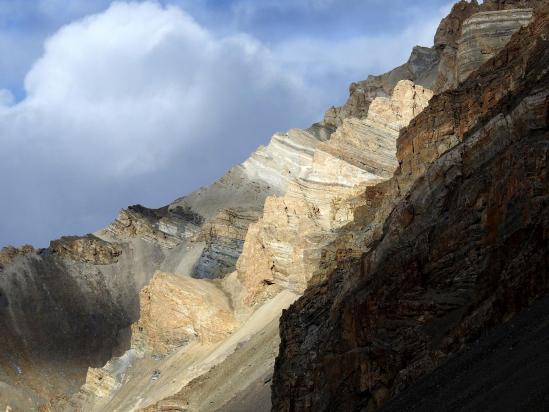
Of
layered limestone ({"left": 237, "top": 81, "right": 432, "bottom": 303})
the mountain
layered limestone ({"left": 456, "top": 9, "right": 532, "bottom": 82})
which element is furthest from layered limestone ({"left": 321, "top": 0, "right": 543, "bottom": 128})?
layered limestone ({"left": 237, "top": 81, "right": 432, "bottom": 303})

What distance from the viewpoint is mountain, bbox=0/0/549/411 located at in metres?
36.3

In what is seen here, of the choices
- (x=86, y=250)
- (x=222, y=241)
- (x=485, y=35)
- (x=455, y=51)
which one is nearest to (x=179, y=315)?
(x=222, y=241)

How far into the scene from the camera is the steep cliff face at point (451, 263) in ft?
112

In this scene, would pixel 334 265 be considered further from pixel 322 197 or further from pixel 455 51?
pixel 455 51

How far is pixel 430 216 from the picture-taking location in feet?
134

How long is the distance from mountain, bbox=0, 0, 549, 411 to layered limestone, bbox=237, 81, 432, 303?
22 centimetres

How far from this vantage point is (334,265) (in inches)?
2269

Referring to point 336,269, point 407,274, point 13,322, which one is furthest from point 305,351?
point 13,322

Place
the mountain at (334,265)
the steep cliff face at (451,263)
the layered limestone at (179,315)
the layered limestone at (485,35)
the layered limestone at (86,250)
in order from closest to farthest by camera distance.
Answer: the steep cliff face at (451,263)
the mountain at (334,265)
the layered limestone at (485,35)
the layered limestone at (179,315)
the layered limestone at (86,250)

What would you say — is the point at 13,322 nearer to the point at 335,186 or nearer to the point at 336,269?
the point at 335,186

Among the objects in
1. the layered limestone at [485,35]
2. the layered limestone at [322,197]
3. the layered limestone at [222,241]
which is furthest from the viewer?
the layered limestone at [222,241]

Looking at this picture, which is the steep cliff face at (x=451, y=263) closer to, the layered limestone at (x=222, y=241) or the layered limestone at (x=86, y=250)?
the layered limestone at (x=222, y=241)

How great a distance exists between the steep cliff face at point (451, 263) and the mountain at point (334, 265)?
3.0 inches

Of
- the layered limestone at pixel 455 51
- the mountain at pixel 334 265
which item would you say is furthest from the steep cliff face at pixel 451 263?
the layered limestone at pixel 455 51
